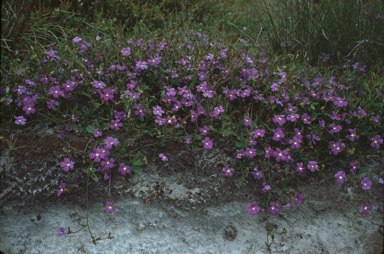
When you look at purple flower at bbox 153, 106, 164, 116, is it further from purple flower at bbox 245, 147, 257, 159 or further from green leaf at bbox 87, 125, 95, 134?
purple flower at bbox 245, 147, 257, 159

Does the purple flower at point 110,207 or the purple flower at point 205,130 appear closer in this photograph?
the purple flower at point 110,207

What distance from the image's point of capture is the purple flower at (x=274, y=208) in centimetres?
195

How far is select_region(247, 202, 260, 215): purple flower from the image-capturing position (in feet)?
6.33

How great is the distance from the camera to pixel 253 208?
6.39 ft

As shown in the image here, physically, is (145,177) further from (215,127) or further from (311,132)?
(311,132)

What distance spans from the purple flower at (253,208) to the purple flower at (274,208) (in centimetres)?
10

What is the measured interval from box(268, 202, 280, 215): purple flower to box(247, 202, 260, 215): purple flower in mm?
97

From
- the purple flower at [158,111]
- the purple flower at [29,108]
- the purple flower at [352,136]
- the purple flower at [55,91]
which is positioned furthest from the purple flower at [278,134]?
the purple flower at [29,108]

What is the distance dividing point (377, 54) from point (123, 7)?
128 inches

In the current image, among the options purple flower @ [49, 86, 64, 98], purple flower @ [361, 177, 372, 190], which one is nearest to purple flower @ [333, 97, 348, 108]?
purple flower @ [361, 177, 372, 190]

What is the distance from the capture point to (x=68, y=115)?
7.38ft

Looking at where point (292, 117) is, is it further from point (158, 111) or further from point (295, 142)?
point (158, 111)

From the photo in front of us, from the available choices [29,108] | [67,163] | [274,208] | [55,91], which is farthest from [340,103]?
[29,108]

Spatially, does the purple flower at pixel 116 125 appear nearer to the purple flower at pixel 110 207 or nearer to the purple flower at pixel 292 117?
the purple flower at pixel 110 207
